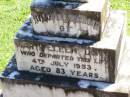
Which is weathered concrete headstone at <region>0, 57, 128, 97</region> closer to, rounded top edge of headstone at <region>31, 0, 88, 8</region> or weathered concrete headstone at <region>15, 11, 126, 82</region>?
weathered concrete headstone at <region>15, 11, 126, 82</region>

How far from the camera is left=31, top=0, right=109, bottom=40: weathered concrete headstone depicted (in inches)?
231

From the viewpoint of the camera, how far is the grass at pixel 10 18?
8.73 meters

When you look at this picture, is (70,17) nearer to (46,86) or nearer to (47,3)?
(47,3)

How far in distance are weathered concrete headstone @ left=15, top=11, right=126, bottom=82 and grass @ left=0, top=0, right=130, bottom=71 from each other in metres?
2.15

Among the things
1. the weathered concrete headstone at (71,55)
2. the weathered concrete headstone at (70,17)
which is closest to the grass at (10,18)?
the weathered concrete headstone at (71,55)

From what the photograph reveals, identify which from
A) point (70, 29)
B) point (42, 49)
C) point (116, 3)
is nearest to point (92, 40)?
point (70, 29)

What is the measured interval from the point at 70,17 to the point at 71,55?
1.86ft

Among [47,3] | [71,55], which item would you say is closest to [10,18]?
[47,3]

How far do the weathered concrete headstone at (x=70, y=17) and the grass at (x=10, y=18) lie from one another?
8.17 ft

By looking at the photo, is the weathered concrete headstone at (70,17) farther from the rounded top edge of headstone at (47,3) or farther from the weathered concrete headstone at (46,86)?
the weathered concrete headstone at (46,86)

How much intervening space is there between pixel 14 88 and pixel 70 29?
1.31 metres

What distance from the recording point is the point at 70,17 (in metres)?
5.92

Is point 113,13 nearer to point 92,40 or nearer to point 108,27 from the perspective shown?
point 108,27

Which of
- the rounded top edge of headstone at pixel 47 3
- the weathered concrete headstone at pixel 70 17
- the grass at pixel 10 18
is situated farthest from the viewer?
the grass at pixel 10 18
